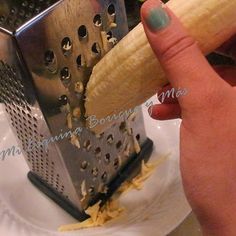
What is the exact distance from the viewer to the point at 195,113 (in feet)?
1.46

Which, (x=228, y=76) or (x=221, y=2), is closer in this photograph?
(x=221, y=2)

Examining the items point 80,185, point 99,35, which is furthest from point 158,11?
point 80,185

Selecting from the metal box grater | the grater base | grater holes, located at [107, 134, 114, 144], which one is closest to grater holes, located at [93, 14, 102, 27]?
the metal box grater

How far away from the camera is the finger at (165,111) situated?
684 mm

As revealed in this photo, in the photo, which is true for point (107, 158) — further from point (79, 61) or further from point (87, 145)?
point (79, 61)

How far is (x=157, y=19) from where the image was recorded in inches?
16.8

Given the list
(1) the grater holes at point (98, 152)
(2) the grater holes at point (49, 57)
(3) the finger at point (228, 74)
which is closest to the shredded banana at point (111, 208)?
(1) the grater holes at point (98, 152)

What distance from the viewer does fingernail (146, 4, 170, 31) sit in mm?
426

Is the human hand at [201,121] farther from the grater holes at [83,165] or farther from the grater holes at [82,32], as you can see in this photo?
the grater holes at [83,165]

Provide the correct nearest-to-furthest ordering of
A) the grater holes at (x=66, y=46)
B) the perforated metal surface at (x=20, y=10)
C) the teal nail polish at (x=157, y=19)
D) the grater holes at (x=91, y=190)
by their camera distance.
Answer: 1. the teal nail polish at (x=157, y=19)
2. the grater holes at (x=66, y=46)
3. the perforated metal surface at (x=20, y=10)
4. the grater holes at (x=91, y=190)

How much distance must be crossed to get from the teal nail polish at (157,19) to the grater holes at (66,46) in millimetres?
142

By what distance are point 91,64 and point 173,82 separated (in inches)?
7.0

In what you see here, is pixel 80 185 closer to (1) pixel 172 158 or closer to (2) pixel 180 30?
(1) pixel 172 158

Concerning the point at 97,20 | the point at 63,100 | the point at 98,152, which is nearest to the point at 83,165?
the point at 98,152
